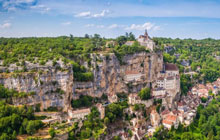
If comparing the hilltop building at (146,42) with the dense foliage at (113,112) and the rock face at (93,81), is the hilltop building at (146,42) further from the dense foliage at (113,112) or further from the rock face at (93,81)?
the dense foliage at (113,112)

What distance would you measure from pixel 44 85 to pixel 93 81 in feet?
33.8

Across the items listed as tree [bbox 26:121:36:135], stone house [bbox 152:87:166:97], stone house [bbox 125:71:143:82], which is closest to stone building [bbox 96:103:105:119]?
tree [bbox 26:121:36:135]

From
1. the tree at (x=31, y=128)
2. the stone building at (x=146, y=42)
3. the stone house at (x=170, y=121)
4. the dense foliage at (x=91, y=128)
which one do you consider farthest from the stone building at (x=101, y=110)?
the stone building at (x=146, y=42)

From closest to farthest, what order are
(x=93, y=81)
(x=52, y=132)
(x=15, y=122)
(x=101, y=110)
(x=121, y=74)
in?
(x=52, y=132) < (x=15, y=122) < (x=101, y=110) < (x=93, y=81) < (x=121, y=74)

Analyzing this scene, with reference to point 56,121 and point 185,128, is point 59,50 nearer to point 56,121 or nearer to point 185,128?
point 56,121

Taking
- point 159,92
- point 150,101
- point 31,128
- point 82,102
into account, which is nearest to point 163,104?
point 159,92

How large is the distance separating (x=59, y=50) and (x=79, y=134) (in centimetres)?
1767

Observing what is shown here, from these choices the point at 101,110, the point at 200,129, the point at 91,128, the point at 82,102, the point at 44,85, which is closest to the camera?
the point at 91,128

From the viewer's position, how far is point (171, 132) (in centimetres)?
4097

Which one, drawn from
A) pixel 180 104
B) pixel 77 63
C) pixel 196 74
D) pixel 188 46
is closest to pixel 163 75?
pixel 180 104

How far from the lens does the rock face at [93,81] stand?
3647cm

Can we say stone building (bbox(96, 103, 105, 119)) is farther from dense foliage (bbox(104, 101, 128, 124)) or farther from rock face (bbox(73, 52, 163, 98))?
rock face (bbox(73, 52, 163, 98))

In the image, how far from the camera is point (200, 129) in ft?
145

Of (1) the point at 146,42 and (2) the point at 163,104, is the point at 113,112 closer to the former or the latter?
(2) the point at 163,104
